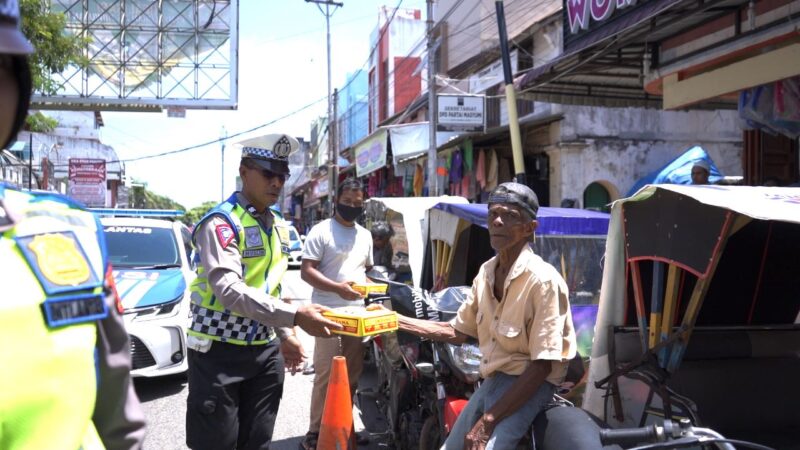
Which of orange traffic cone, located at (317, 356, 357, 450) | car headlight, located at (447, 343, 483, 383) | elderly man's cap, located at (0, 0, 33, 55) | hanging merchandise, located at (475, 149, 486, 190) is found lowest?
orange traffic cone, located at (317, 356, 357, 450)

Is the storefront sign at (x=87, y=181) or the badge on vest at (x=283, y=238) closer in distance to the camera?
the badge on vest at (x=283, y=238)

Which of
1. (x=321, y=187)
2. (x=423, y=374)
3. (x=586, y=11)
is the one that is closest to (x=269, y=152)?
(x=423, y=374)

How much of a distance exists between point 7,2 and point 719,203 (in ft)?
8.33

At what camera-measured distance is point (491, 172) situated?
14.9m

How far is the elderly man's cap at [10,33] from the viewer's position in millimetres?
1026

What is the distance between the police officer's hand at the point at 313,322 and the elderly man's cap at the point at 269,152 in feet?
2.62

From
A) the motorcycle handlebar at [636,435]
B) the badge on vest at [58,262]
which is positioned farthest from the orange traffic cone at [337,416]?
the badge on vest at [58,262]

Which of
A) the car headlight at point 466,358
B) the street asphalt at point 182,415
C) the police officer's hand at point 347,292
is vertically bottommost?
the street asphalt at point 182,415

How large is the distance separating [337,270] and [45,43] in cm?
822

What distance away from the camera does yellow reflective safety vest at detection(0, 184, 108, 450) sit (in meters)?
1.00

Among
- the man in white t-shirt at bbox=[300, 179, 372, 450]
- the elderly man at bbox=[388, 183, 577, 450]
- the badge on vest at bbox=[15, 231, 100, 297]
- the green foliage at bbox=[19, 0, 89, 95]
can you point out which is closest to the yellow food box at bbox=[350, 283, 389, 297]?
the man in white t-shirt at bbox=[300, 179, 372, 450]

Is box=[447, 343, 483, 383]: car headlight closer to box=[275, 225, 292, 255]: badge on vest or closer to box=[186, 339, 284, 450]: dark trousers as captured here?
box=[186, 339, 284, 450]: dark trousers

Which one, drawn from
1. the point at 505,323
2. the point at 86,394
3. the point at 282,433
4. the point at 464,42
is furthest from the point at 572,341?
the point at 464,42

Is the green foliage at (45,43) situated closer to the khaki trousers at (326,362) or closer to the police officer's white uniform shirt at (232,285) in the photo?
the khaki trousers at (326,362)
